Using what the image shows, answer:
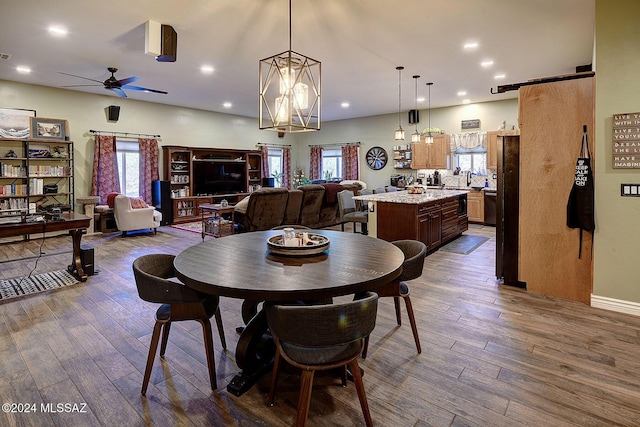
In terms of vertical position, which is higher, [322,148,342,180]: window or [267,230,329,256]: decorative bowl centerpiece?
[322,148,342,180]: window

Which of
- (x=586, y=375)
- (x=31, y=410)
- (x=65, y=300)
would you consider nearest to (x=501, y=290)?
(x=586, y=375)

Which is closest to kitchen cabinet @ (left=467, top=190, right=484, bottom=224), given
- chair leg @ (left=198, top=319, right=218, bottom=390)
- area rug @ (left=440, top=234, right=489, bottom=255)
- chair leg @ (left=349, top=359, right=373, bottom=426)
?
area rug @ (left=440, top=234, right=489, bottom=255)

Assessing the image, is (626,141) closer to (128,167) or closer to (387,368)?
(387,368)

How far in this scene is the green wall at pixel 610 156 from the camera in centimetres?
290

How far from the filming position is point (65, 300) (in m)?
3.44

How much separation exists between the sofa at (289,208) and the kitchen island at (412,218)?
5.32 feet

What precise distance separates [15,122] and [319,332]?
→ 25.3ft

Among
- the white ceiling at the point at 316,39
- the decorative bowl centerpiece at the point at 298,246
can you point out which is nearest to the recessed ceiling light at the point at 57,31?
the white ceiling at the point at 316,39

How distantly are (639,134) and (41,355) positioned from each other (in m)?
4.94

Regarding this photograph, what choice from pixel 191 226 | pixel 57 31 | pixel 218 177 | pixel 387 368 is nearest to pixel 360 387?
pixel 387 368

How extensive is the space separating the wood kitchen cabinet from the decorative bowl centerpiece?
728 cm

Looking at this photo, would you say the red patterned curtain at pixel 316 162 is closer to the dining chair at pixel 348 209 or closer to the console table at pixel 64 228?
the dining chair at pixel 348 209

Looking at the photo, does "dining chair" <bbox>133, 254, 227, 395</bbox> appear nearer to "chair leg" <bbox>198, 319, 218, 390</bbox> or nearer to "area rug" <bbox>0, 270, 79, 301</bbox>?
"chair leg" <bbox>198, 319, 218, 390</bbox>

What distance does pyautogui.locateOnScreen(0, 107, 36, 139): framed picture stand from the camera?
6160mm
